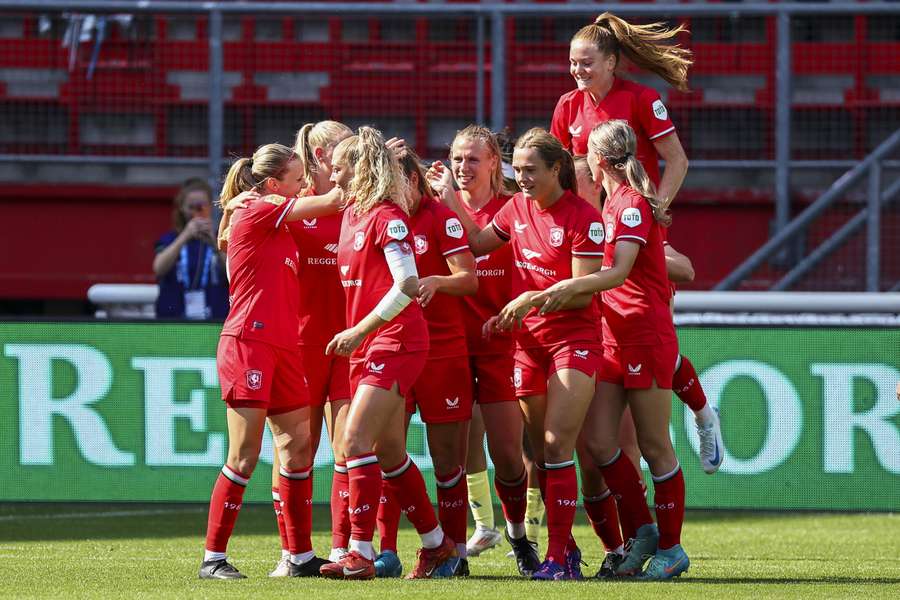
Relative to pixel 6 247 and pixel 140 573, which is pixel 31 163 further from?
pixel 140 573

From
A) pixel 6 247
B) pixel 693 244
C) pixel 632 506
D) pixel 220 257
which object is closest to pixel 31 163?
pixel 6 247

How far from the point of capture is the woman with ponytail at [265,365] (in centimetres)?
662

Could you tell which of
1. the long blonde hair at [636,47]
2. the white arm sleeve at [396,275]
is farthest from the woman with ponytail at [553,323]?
the long blonde hair at [636,47]

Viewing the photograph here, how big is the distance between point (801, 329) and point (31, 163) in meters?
5.84

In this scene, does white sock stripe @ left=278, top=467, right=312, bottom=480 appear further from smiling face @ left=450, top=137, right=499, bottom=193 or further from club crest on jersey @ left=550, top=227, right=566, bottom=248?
smiling face @ left=450, top=137, right=499, bottom=193

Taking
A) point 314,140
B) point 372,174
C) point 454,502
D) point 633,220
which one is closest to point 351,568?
point 454,502

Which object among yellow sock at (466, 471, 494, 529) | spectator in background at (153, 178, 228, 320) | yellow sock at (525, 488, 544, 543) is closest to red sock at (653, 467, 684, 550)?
yellow sock at (525, 488, 544, 543)

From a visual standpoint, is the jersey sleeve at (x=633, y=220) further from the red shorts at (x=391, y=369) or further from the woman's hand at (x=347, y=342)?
the woman's hand at (x=347, y=342)

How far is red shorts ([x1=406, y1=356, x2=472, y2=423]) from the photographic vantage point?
22.7 ft

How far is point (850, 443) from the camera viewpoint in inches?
Answer: 382

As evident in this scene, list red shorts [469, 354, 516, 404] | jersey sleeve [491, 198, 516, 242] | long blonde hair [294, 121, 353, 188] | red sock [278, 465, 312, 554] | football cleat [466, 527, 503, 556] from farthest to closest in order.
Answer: football cleat [466, 527, 503, 556], red shorts [469, 354, 516, 404], long blonde hair [294, 121, 353, 188], jersey sleeve [491, 198, 516, 242], red sock [278, 465, 312, 554]

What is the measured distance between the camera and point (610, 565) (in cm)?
705

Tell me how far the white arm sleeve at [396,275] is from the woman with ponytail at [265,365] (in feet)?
1.36

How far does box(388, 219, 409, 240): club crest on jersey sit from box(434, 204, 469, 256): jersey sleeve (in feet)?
1.18
